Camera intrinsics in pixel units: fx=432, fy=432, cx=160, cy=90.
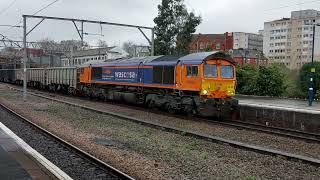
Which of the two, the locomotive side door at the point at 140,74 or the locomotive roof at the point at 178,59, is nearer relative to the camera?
the locomotive roof at the point at 178,59

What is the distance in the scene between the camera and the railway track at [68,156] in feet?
30.7

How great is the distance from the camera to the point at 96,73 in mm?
32219

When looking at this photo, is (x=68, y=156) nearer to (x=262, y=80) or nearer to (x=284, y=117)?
(x=284, y=117)

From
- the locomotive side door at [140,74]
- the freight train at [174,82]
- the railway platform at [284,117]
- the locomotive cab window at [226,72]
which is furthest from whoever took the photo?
the locomotive side door at [140,74]

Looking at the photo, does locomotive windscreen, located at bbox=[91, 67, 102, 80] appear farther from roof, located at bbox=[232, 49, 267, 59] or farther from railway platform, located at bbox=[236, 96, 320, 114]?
roof, located at bbox=[232, 49, 267, 59]

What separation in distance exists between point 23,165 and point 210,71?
12768 mm

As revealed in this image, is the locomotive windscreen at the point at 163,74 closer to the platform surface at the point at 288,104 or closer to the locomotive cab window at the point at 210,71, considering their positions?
the locomotive cab window at the point at 210,71

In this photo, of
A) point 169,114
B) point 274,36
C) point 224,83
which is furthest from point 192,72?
point 274,36

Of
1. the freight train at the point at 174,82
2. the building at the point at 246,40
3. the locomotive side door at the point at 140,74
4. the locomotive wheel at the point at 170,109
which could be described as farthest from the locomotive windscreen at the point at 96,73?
the building at the point at 246,40

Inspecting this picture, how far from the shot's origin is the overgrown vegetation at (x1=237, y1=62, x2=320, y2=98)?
3297 centimetres

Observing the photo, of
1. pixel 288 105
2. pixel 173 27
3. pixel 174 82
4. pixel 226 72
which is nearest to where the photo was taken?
pixel 226 72

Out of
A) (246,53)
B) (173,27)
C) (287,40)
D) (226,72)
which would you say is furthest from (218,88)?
(287,40)

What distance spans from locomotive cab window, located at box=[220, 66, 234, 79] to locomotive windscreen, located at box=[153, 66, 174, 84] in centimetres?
265

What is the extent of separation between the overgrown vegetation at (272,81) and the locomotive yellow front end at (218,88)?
12724mm
